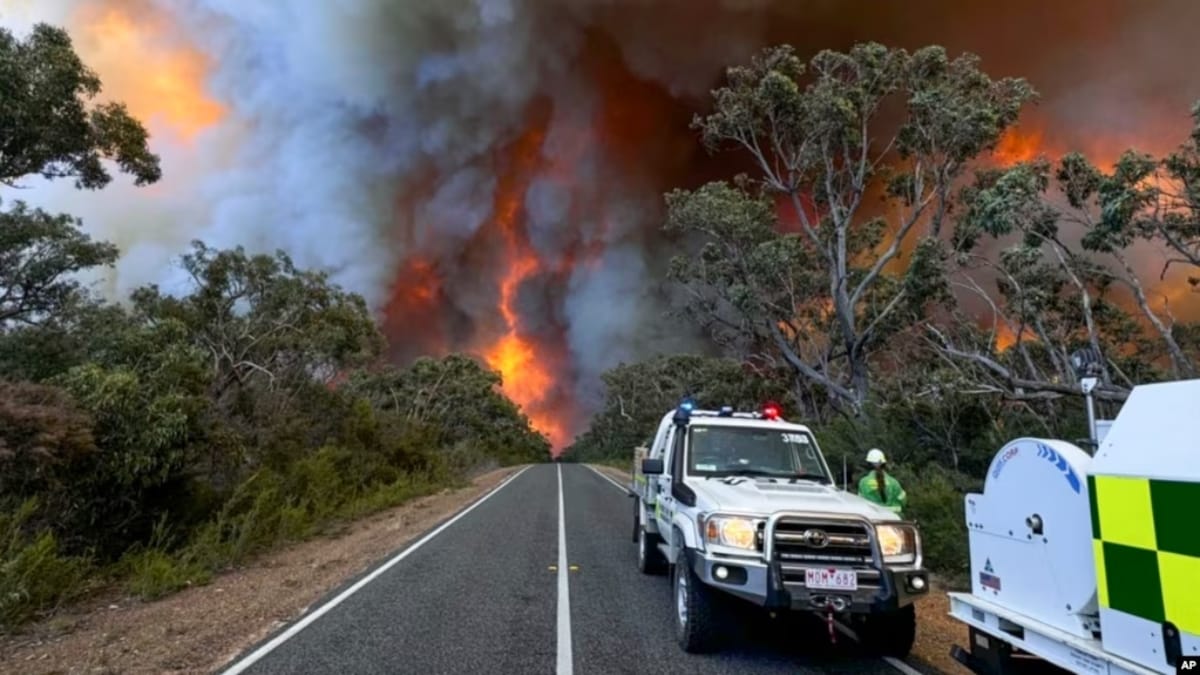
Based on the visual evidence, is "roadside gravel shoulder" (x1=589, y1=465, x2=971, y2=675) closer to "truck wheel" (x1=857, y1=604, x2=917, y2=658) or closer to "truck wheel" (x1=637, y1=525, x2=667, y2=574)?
"truck wheel" (x1=857, y1=604, x2=917, y2=658)

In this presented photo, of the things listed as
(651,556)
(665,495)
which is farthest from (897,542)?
(651,556)

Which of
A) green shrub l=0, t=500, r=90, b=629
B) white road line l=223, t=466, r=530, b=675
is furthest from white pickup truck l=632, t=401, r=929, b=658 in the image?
green shrub l=0, t=500, r=90, b=629

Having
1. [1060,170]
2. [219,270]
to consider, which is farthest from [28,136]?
[1060,170]

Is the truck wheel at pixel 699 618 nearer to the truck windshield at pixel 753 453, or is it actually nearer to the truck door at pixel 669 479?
the truck door at pixel 669 479

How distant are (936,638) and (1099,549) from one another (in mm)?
4119

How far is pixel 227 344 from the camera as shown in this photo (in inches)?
1020

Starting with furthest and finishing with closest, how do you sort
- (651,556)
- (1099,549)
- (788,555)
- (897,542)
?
1. (651,556)
2. (897,542)
3. (788,555)
4. (1099,549)

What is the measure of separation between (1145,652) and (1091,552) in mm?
550

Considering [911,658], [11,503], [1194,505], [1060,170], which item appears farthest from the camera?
[1060,170]

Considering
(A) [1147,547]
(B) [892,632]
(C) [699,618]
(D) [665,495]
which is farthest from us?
(D) [665,495]

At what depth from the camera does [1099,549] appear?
136 inches

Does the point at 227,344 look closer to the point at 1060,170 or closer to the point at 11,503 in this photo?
the point at 11,503

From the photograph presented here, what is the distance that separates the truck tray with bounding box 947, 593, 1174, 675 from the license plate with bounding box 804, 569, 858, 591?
83 centimetres

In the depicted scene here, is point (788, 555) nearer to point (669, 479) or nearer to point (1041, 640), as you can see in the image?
point (1041, 640)
